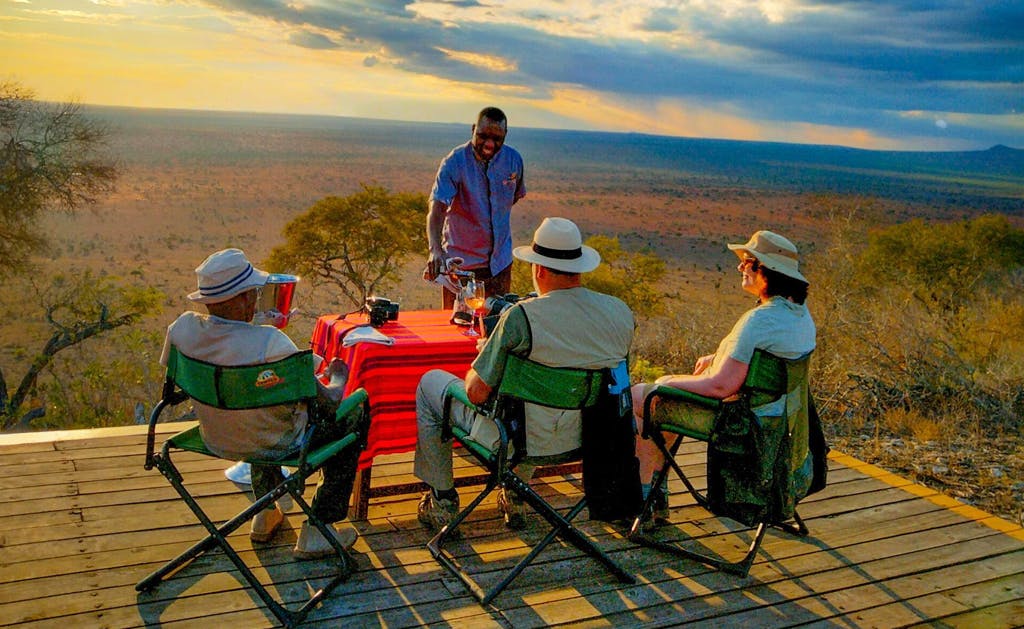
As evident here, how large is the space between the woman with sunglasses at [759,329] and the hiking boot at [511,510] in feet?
2.51

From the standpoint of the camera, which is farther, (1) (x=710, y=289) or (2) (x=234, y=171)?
(2) (x=234, y=171)

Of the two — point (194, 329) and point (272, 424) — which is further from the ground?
point (194, 329)

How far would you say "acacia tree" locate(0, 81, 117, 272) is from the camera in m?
15.6

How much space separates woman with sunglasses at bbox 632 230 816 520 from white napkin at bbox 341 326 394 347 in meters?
1.11

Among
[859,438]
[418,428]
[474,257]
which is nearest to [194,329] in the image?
[418,428]

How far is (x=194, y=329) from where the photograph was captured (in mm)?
2973

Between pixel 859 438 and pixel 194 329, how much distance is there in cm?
448

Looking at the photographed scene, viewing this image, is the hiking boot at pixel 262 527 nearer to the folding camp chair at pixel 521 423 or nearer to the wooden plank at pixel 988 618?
the folding camp chair at pixel 521 423

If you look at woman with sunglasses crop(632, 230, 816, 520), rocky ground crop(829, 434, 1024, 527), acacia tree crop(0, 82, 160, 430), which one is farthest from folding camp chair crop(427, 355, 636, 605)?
acacia tree crop(0, 82, 160, 430)

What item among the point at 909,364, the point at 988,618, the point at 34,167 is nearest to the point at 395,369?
the point at 988,618

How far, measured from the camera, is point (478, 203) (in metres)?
5.20

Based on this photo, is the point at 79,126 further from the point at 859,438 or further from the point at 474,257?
the point at 859,438

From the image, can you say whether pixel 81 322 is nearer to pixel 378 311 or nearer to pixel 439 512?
pixel 378 311

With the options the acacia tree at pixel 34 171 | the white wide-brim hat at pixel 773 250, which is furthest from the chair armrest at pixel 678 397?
the acacia tree at pixel 34 171
